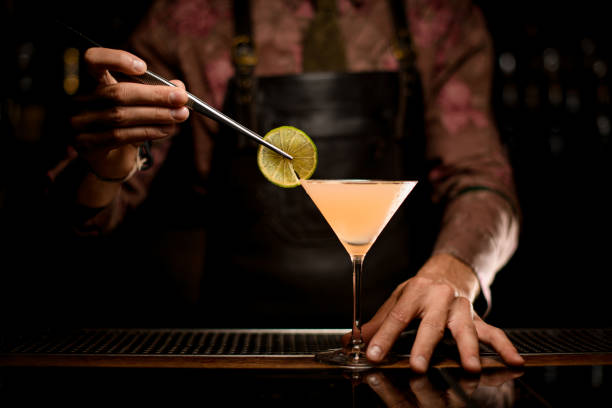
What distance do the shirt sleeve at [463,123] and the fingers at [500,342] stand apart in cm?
65

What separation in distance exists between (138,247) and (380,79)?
56.1 inches

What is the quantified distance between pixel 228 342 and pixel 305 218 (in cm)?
82

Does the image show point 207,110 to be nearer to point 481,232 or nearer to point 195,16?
point 481,232

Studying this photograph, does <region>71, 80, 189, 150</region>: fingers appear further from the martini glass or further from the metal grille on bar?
Result: the metal grille on bar

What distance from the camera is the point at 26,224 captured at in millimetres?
2617

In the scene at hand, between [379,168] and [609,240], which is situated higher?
[379,168]

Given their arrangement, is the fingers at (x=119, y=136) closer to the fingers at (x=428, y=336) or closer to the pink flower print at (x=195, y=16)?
the fingers at (x=428, y=336)

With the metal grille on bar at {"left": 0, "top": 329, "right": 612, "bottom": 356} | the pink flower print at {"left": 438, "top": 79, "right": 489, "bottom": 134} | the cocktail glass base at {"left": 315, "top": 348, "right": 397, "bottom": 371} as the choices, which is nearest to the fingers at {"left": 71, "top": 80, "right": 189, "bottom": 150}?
the metal grille on bar at {"left": 0, "top": 329, "right": 612, "bottom": 356}

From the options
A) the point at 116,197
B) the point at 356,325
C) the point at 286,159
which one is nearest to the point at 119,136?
the point at 286,159

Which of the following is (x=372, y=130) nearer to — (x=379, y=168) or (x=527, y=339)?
(x=379, y=168)

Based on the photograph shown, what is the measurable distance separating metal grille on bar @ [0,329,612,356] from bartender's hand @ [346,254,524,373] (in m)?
0.10

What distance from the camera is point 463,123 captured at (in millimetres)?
2188

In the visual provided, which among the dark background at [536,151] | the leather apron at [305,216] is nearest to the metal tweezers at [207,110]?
the leather apron at [305,216]

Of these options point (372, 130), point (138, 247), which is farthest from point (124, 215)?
point (372, 130)
